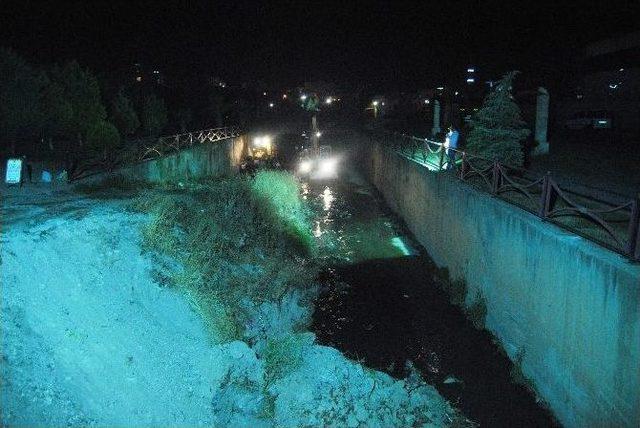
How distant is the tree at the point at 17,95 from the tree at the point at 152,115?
8.50 m

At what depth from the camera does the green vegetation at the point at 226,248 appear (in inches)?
356

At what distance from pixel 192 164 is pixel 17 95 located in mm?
8319

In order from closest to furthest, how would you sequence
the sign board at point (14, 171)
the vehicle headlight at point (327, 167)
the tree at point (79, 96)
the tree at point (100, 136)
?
the sign board at point (14, 171) < the tree at point (79, 96) < the tree at point (100, 136) < the vehicle headlight at point (327, 167)

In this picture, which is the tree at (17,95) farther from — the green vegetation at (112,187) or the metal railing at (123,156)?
the green vegetation at (112,187)

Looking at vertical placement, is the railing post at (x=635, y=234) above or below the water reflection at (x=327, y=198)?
above

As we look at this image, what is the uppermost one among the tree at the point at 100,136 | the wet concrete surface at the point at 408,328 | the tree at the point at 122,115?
the tree at the point at 122,115

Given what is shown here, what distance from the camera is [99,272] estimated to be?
8.08 metres

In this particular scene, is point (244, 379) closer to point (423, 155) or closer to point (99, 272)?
point (99, 272)

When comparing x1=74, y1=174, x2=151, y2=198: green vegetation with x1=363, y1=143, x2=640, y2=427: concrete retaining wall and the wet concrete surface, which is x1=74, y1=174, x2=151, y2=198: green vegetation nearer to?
the wet concrete surface

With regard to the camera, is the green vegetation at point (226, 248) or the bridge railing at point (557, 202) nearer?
the bridge railing at point (557, 202)

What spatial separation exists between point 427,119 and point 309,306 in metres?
34.2

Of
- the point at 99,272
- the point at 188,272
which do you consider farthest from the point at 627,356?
the point at 99,272

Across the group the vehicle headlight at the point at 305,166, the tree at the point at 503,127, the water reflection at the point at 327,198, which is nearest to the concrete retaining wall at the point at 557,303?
the tree at the point at 503,127

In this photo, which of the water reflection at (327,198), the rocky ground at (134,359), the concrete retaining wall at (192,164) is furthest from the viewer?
the water reflection at (327,198)
